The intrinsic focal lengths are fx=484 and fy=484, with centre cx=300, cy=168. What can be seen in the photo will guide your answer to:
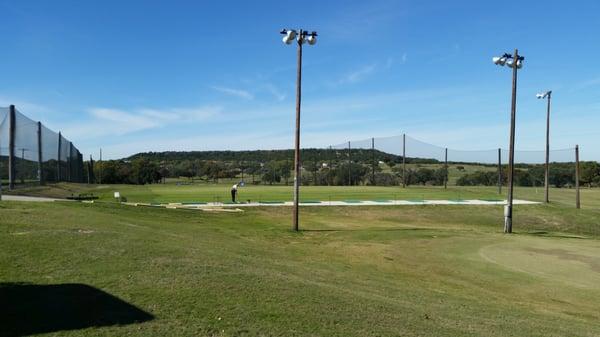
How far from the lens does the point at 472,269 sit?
12969 mm

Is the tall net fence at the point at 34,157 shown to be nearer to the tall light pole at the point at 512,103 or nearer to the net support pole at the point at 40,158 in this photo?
the net support pole at the point at 40,158

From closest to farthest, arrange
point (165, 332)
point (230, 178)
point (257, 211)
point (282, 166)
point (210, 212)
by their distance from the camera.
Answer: point (165, 332), point (210, 212), point (257, 211), point (282, 166), point (230, 178)

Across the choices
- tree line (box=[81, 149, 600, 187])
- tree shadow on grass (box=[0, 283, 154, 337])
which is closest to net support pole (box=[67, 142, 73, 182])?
tree line (box=[81, 149, 600, 187])

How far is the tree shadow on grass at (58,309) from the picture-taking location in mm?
5094

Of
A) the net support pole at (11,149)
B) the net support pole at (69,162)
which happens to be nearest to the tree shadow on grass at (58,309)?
the net support pole at (11,149)

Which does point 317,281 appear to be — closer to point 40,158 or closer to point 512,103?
point 512,103

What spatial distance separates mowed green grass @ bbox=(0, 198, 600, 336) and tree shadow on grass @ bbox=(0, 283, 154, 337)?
114 millimetres

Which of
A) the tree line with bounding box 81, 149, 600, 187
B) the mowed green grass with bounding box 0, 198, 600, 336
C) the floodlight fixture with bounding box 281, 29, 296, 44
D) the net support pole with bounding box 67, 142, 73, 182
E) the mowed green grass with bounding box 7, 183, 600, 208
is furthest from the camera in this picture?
the tree line with bounding box 81, 149, 600, 187

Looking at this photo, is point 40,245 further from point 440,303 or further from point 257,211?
point 257,211

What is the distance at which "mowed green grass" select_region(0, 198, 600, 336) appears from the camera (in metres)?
5.75

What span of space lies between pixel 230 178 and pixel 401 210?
178 ft

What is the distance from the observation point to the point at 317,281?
8461mm

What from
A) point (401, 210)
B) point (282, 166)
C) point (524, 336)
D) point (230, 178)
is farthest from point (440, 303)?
point (230, 178)

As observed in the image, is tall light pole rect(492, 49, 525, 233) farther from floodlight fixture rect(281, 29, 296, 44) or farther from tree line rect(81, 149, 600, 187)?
tree line rect(81, 149, 600, 187)
